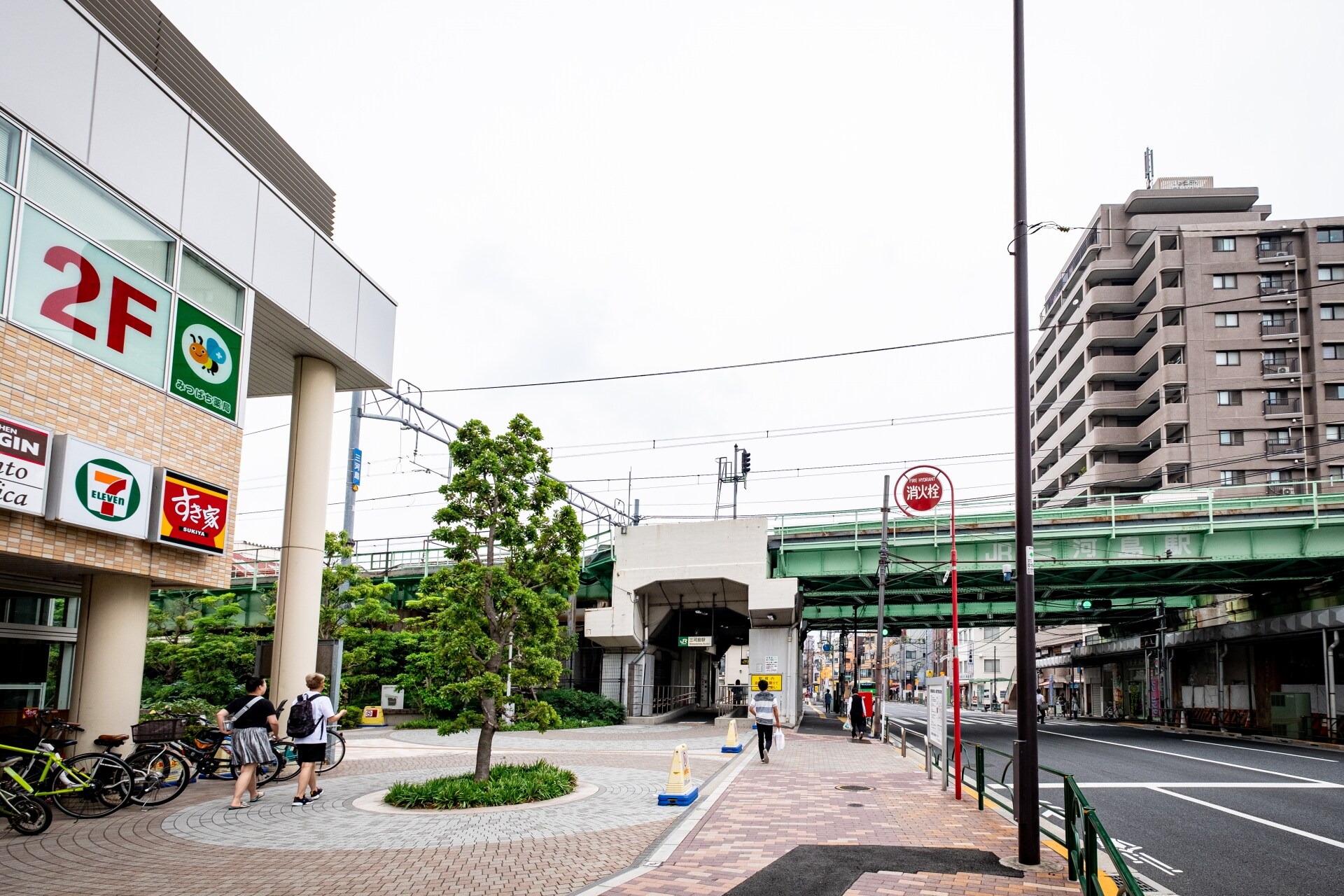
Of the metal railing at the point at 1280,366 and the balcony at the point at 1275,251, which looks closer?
the metal railing at the point at 1280,366

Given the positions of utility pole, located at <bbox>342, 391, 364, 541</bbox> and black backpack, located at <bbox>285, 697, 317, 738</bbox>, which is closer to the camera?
black backpack, located at <bbox>285, 697, 317, 738</bbox>

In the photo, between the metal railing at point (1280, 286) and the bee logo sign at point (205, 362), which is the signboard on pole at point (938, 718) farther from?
the metal railing at point (1280, 286)

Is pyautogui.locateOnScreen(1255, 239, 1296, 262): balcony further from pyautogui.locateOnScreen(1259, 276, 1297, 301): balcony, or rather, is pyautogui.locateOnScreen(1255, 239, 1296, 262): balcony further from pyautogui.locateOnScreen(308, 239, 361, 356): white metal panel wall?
pyautogui.locateOnScreen(308, 239, 361, 356): white metal panel wall

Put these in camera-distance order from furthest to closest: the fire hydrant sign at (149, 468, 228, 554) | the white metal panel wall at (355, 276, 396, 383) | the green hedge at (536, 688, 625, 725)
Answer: the green hedge at (536, 688, 625, 725), the white metal panel wall at (355, 276, 396, 383), the fire hydrant sign at (149, 468, 228, 554)

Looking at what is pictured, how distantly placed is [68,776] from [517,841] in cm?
533

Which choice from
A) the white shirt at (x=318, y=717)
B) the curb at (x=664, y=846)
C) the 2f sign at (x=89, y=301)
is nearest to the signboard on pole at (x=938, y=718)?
the curb at (x=664, y=846)

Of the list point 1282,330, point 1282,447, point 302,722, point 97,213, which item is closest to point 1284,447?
point 1282,447

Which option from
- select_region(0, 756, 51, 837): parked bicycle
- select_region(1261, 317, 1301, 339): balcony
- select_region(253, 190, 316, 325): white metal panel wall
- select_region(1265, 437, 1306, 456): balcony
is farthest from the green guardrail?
select_region(1261, 317, 1301, 339): balcony

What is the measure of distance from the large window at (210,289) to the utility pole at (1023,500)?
36.0 ft

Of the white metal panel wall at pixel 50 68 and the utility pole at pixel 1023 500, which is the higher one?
the white metal panel wall at pixel 50 68

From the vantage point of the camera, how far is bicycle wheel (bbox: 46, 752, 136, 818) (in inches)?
435

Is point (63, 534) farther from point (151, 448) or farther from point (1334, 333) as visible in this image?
point (1334, 333)

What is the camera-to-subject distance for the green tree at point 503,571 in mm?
13594

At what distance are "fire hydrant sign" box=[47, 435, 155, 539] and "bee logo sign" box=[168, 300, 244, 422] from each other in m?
1.52
